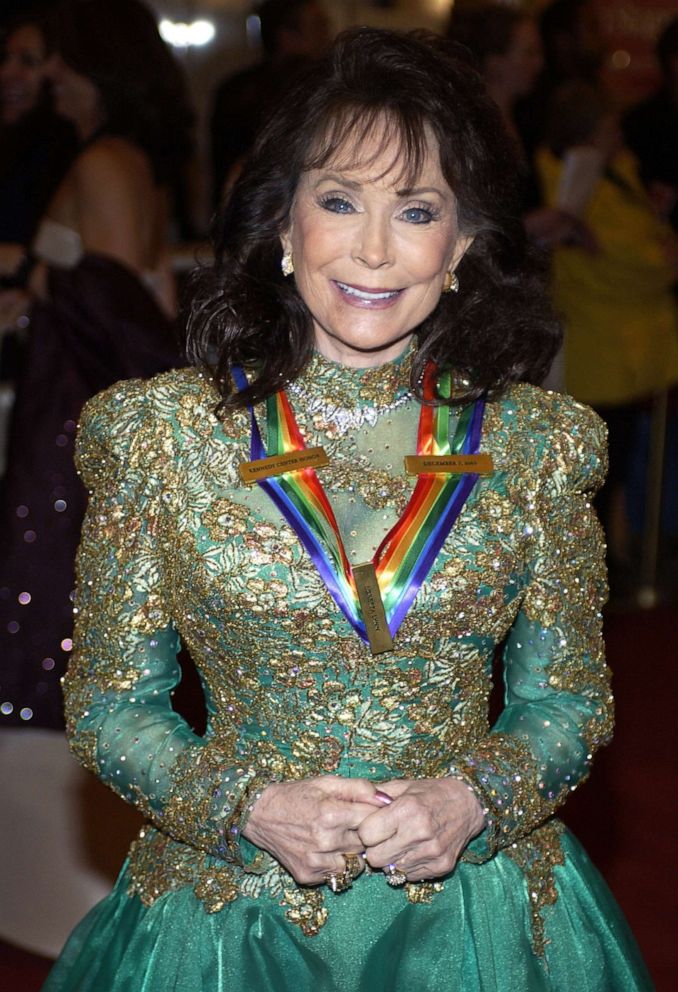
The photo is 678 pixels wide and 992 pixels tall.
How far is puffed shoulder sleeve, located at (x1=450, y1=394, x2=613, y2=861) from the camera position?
1.87 metres

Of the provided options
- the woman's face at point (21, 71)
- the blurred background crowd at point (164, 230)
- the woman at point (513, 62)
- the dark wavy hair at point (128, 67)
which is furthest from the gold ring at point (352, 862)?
the woman at point (513, 62)

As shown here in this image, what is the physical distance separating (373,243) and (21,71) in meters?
2.72

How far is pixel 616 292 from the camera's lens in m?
5.53

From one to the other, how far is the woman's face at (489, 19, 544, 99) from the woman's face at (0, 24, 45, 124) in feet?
5.07

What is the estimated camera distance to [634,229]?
18.0 ft

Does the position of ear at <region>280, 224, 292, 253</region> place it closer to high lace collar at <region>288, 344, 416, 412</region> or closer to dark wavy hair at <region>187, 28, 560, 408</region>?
dark wavy hair at <region>187, 28, 560, 408</region>

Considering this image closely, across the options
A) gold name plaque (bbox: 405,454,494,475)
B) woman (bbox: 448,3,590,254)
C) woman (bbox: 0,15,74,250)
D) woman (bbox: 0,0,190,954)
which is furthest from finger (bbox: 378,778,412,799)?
woman (bbox: 448,3,590,254)

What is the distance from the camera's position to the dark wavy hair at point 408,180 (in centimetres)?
192

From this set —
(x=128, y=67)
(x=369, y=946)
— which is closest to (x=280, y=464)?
(x=369, y=946)

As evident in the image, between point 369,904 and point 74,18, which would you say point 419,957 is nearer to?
point 369,904

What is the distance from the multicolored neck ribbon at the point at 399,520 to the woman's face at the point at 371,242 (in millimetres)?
137

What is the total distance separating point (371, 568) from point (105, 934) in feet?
1.94

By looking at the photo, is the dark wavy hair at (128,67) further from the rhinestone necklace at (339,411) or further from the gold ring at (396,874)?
the gold ring at (396,874)

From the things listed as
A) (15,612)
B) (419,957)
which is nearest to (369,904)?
(419,957)
